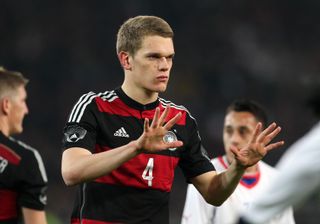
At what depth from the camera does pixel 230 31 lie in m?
13.8

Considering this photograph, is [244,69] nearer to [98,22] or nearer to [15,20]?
[98,22]

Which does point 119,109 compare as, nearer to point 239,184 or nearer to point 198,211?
point 198,211

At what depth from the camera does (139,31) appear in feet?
14.1

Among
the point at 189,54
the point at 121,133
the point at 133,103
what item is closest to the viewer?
the point at 121,133

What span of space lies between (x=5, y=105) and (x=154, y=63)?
47.2 inches

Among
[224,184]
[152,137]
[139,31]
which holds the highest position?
[139,31]

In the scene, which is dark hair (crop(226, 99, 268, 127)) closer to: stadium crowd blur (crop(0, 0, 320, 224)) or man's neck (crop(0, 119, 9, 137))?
man's neck (crop(0, 119, 9, 137))

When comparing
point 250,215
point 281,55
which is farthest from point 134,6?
point 250,215

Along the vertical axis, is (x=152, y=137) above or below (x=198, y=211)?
above

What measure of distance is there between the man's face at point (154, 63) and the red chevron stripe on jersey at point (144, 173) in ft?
1.23

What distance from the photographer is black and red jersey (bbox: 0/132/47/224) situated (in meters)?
4.59

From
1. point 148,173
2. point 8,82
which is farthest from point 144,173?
point 8,82

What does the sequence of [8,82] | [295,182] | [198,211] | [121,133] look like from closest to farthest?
[295,182] → [121,133] → [8,82] → [198,211]

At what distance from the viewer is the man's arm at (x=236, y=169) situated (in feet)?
13.5
